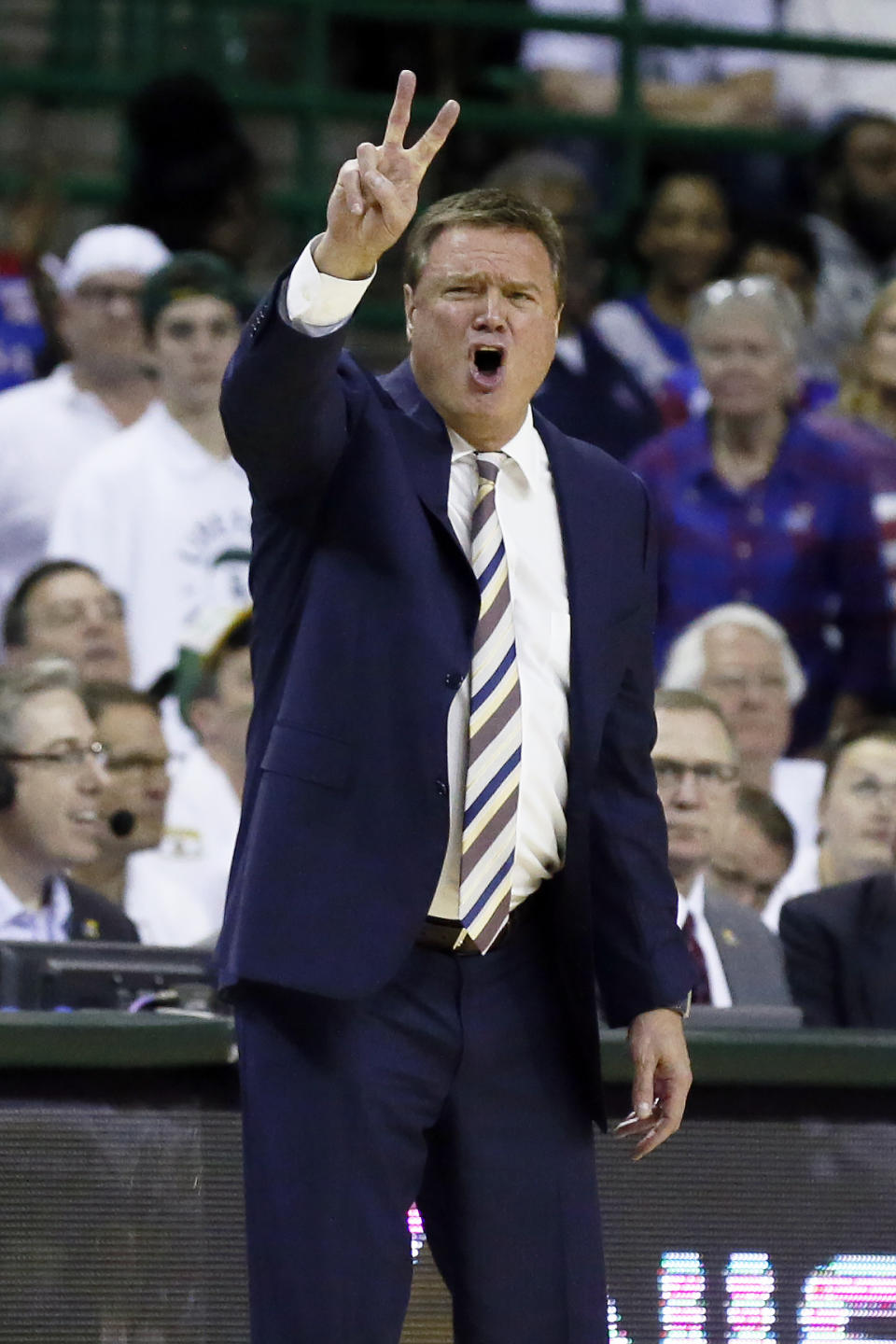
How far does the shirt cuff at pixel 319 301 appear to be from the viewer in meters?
2.49

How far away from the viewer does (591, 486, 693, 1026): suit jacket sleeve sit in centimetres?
282

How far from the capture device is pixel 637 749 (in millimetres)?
2854

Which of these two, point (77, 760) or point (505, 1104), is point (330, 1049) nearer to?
point (505, 1104)

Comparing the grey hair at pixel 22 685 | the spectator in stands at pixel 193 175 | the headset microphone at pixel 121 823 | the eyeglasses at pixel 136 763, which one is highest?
the spectator in stands at pixel 193 175

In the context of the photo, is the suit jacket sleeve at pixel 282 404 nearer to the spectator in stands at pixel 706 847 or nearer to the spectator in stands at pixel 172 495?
the spectator in stands at pixel 706 847

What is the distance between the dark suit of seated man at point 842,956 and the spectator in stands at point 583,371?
→ 8.61ft

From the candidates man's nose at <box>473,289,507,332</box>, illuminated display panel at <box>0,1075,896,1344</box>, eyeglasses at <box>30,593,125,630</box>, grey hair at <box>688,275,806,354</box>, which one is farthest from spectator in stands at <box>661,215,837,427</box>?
man's nose at <box>473,289,507,332</box>

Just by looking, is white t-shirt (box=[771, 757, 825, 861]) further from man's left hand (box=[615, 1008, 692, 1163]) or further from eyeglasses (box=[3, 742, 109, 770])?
man's left hand (box=[615, 1008, 692, 1163])

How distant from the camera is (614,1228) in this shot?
129 inches

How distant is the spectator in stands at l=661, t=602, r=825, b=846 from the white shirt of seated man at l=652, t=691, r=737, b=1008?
2.61ft

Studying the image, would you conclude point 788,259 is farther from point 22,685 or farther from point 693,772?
point 22,685

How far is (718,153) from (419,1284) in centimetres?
655

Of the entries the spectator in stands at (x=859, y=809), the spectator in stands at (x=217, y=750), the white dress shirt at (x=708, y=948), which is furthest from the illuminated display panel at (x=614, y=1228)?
the spectator in stands at (x=217, y=750)

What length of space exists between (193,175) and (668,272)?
1688 millimetres
